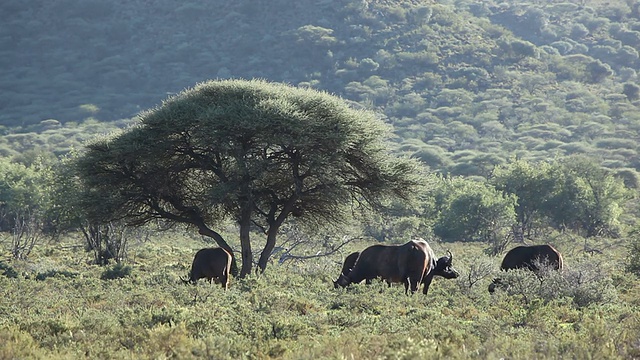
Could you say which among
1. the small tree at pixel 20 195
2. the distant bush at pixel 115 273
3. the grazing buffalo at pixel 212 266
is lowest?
the distant bush at pixel 115 273

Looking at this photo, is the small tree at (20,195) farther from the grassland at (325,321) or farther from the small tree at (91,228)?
the grassland at (325,321)

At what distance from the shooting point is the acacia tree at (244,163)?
85.4 ft

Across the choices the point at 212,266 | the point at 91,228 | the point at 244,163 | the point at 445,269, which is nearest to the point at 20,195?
the point at 91,228

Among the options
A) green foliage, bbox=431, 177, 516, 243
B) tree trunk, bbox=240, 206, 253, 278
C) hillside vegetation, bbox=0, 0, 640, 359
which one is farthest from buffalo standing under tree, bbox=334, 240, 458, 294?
green foliage, bbox=431, 177, 516, 243

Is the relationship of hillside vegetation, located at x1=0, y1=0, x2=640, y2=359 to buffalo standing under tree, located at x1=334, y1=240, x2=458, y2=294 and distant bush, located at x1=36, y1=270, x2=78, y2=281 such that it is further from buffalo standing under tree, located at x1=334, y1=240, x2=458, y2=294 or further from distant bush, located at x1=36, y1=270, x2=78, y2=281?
buffalo standing under tree, located at x1=334, y1=240, x2=458, y2=294

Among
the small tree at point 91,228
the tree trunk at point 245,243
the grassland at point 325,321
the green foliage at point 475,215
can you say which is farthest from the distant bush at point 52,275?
the green foliage at point 475,215

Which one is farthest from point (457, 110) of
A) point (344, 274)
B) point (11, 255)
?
point (344, 274)

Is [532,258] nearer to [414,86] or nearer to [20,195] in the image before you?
[20,195]

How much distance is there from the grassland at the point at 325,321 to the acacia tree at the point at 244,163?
451 centimetres

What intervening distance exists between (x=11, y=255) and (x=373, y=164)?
20755 millimetres

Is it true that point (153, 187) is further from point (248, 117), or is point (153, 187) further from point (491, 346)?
point (491, 346)

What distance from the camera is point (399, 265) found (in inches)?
838

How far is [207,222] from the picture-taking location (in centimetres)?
2873

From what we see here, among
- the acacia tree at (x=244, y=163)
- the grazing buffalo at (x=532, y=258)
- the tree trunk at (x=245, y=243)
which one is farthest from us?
the tree trunk at (x=245, y=243)
